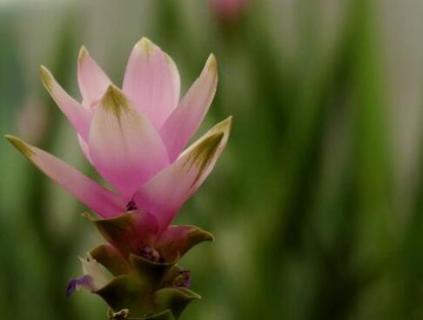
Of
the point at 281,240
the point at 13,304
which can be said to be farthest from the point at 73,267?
the point at 281,240

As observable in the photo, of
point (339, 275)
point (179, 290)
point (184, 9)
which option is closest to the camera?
point (179, 290)

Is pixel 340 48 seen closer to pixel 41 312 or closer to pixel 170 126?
pixel 41 312

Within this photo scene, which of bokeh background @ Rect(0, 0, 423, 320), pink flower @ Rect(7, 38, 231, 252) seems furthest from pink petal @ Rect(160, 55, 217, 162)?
bokeh background @ Rect(0, 0, 423, 320)

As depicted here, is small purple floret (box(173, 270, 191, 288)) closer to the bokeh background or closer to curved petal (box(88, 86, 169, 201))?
curved petal (box(88, 86, 169, 201))

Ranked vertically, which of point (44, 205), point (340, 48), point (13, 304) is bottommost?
point (13, 304)

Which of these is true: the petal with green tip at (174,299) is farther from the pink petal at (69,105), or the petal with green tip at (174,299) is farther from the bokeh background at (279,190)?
the bokeh background at (279,190)

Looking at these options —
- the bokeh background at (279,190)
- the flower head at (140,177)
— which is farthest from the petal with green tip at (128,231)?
the bokeh background at (279,190)
